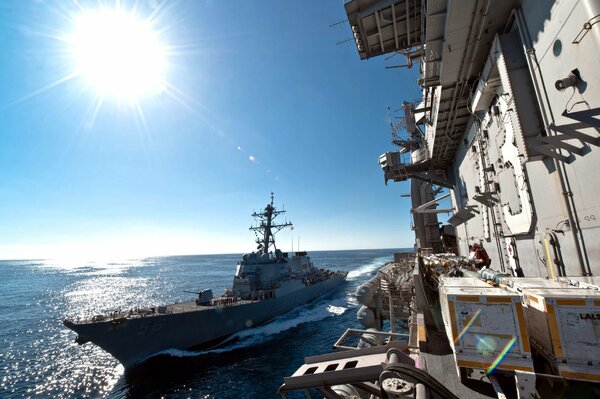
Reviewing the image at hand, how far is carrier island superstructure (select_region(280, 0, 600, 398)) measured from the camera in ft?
10.6

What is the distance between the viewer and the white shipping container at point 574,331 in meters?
2.99

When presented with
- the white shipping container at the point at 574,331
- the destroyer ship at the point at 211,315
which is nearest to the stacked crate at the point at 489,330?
the white shipping container at the point at 574,331

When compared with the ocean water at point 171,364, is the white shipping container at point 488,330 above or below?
above

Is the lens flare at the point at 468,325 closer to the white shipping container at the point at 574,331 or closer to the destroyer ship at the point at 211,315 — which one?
the white shipping container at the point at 574,331

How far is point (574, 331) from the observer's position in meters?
3.06

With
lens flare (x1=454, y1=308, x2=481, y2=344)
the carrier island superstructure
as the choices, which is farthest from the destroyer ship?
lens flare (x1=454, y1=308, x2=481, y2=344)

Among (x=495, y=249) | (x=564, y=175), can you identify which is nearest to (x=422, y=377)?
(x=564, y=175)

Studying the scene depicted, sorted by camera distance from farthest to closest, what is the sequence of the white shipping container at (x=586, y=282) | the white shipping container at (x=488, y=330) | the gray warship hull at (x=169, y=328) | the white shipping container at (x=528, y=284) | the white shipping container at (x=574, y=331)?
the gray warship hull at (x=169, y=328)
the white shipping container at (x=528, y=284)
the white shipping container at (x=586, y=282)
the white shipping container at (x=488, y=330)
the white shipping container at (x=574, y=331)

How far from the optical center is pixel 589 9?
4.46 metres

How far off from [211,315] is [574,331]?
72.6 ft

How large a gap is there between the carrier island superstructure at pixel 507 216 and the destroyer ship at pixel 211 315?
15.2 m

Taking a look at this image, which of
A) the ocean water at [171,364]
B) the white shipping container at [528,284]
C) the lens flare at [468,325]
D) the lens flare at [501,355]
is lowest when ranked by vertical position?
the ocean water at [171,364]

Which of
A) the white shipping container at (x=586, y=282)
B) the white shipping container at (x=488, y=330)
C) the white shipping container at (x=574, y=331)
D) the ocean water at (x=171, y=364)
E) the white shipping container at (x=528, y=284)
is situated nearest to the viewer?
the white shipping container at (x=574, y=331)

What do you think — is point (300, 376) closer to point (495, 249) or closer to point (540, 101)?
point (540, 101)
